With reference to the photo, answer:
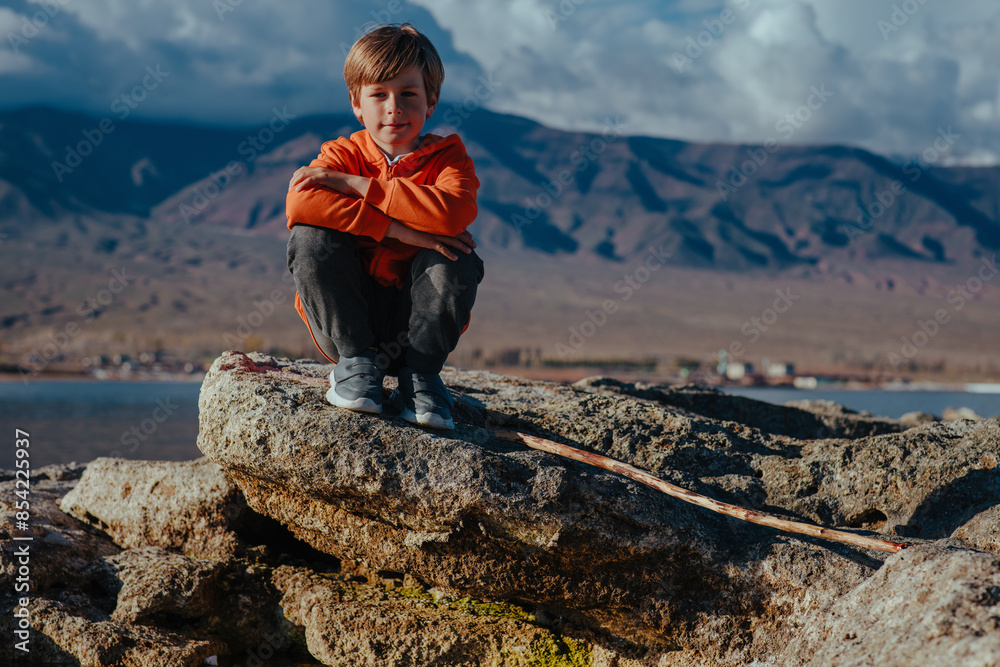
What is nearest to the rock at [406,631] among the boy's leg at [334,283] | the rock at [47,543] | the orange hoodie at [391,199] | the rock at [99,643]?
the rock at [99,643]

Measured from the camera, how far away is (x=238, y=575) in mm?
5867

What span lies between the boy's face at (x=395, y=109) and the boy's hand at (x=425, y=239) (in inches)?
24.4

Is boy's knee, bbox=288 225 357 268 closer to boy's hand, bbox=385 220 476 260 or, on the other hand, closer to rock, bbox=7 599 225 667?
boy's hand, bbox=385 220 476 260

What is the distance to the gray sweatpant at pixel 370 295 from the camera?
4.76 metres

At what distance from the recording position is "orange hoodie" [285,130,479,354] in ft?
15.4

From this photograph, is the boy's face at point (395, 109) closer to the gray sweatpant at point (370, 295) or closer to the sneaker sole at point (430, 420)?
the gray sweatpant at point (370, 295)

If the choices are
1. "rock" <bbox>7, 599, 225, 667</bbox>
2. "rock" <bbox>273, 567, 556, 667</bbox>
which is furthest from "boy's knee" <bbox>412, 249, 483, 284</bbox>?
"rock" <bbox>7, 599, 225, 667</bbox>

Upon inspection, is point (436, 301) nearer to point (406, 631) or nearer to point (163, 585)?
point (406, 631)

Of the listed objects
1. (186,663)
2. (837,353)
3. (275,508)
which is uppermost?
(837,353)

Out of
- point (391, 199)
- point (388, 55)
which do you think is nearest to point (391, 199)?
point (391, 199)

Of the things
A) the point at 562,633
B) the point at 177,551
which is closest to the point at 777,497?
the point at 562,633

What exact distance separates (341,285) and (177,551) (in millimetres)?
2910

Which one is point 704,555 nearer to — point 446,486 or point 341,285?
point 446,486

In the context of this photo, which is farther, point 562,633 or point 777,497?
point 777,497
